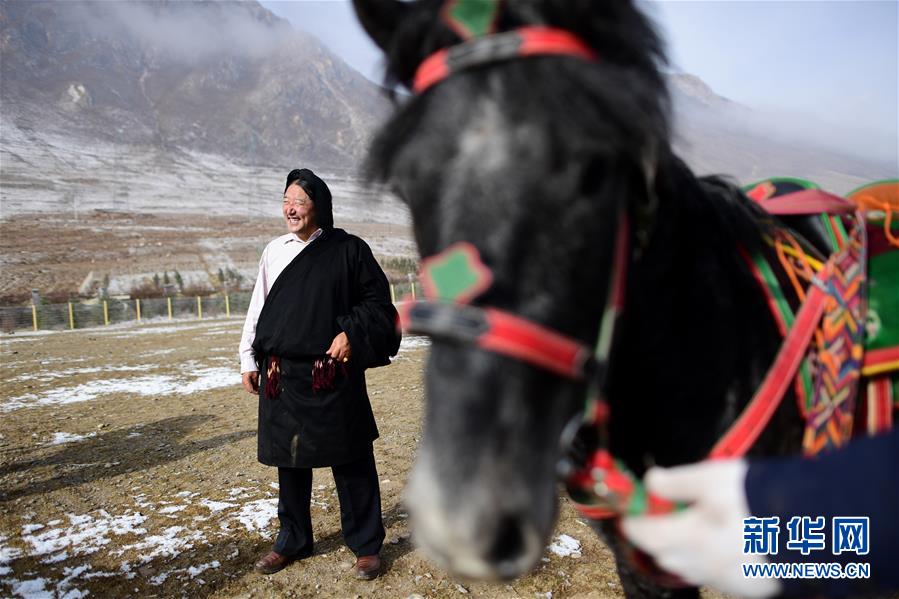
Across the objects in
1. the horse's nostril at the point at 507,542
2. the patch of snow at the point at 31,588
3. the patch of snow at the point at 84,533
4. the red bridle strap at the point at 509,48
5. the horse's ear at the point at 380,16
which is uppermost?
Result: the horse's ear at the point at 380,16

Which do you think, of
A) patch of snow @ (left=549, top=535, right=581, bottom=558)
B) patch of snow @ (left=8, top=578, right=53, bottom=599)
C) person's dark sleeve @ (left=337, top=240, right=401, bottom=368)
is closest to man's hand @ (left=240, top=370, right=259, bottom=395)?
person's dark sleeve @ (left=337, top=240, right=401, bottom=368)

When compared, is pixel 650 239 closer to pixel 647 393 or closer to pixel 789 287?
pixel 647 393

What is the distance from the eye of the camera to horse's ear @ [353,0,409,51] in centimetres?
150

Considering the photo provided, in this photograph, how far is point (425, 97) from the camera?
1251 millimetres

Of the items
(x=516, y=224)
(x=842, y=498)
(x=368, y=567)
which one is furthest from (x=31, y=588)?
(x=842, y=498)

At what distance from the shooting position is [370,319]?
382 cm

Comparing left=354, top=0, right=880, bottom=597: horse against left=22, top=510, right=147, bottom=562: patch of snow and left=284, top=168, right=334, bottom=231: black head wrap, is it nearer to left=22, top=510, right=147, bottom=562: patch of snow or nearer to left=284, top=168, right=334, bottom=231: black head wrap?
left=284, top=168, right=334, bottom=231: black head wrap

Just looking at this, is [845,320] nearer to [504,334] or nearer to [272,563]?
[504,334]

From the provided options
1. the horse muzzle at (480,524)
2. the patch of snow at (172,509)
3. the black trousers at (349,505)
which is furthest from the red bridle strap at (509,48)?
the patch of snow at (172,509)

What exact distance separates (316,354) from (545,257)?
9.68ft

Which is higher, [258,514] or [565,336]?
[565,336]

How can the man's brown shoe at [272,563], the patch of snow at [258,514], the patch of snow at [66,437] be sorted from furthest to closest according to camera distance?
the patch of snow at [66,437]
the patch of snow at [258,514]
the man's brown shoe at [272,563]

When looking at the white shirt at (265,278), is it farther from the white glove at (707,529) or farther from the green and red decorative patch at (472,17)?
the white glove at (707,529)

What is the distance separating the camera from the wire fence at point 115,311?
2564 cm
